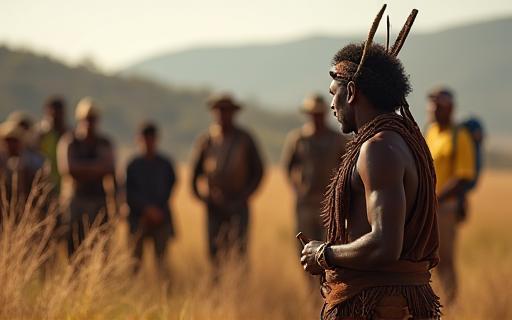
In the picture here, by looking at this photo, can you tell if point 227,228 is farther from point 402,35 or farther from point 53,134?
point 402,35

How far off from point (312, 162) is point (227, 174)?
0.85m

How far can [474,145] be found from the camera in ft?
29.8

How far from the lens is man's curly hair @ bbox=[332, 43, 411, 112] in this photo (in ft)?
13.5

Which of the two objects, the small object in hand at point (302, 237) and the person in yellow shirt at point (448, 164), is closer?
the small object in hand at point (302, 237)

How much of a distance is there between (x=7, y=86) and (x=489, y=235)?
4855 centimetres

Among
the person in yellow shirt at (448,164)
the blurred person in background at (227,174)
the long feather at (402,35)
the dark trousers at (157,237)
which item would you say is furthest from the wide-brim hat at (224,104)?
the long feather at (402,35)

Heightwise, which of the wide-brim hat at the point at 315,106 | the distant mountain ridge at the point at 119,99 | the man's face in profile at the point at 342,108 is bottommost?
the man's face in profile at the point at 342,108

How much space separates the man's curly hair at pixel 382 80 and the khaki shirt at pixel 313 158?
20.7 feet

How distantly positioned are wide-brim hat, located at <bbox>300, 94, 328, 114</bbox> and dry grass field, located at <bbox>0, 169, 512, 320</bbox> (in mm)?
1758

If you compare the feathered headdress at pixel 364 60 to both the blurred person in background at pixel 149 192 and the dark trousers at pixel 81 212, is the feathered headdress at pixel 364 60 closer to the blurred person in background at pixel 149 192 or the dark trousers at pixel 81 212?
the dark trousers at pixel 81 212

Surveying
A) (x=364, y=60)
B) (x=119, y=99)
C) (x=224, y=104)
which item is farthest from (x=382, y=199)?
(x=119, y=99)

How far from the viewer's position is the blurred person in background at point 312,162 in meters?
10.6

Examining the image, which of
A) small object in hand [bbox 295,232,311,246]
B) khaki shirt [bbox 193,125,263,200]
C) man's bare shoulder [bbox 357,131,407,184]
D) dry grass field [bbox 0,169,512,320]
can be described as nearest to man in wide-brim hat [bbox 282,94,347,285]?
khaki shirt [bbox 193,125,263,200]

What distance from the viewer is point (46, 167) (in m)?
9.12
